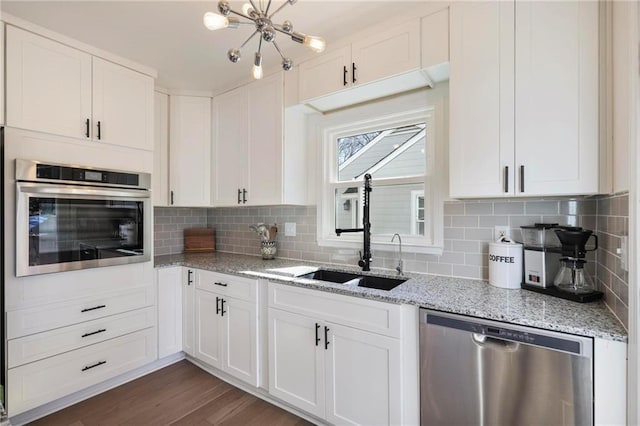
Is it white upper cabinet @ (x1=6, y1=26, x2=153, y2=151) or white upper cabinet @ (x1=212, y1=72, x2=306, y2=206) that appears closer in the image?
white upper cabinet @ (x1=6, y1=26, x2=153, y2=151)

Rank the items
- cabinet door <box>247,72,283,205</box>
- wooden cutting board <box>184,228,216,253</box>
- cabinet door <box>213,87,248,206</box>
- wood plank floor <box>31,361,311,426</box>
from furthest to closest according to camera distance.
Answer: wooden cutting board <box>184,228,216,253</box> → cabinet door <box>213,87,248,206</box> → cabinet door <box>247,72,283,205</box> → wood plank floor <box>31,361,311,426</box>

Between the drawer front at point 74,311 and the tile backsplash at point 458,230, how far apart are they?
2.76 feet

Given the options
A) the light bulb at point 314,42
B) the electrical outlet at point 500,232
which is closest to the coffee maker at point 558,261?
the electrical outlet at point 500,232

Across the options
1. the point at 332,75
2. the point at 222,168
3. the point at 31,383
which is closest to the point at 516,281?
the point at 332,75

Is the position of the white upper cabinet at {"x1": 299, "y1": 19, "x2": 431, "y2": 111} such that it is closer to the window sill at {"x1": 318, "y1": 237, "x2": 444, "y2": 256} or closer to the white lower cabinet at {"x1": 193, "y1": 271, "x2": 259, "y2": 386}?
the window sill at {"x1": 318, "y1": 237, "x2": 444, "y2": 256}

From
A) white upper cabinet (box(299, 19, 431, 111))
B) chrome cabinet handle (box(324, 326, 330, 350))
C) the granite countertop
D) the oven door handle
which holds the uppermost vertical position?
white upper cabinet (box(299, 19, 431, 111))

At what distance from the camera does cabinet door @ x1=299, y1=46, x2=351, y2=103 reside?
209 centimetres

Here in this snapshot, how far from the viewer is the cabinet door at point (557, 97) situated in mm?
1369

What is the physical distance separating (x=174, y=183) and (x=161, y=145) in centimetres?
38

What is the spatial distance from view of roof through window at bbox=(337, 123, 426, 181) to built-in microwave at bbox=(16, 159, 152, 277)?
1669mm

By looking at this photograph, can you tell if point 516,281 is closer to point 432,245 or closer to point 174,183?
point 432,245

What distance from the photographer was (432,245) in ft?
6.86

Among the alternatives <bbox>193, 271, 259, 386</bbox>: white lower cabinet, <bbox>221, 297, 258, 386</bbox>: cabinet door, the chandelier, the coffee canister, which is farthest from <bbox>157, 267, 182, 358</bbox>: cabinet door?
the coffee canister

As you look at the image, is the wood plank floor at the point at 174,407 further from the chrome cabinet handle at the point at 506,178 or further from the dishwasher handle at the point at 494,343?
the chrome cabinet handle at the point at 506,178
